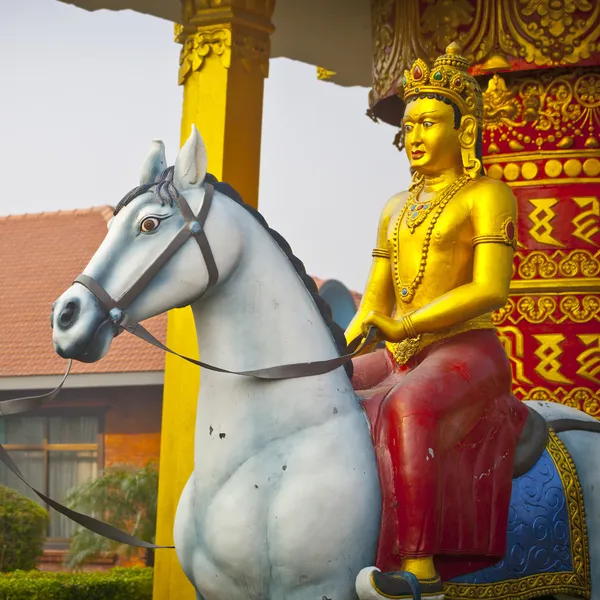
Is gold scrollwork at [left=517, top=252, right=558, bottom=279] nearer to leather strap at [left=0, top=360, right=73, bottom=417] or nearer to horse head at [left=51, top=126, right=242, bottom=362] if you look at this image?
horse head at [left=51, top=126, right=242, bottom=362]

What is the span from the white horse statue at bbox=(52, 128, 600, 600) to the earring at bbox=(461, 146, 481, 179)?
759mm

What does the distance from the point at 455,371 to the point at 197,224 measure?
939 mm

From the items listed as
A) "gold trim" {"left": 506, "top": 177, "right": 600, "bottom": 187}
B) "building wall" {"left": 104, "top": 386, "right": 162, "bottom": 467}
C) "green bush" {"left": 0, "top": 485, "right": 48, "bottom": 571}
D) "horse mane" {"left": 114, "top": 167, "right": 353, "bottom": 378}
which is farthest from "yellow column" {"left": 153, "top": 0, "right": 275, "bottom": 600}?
"building wall" {"left": 104, "top": 386, "right": 162, "bottom": 467}

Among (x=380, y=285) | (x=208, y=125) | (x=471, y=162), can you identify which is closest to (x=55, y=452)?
(x=208, y=125)

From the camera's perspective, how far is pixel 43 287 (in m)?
16.3

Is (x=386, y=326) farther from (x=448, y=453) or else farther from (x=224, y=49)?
(x=224, y=49)

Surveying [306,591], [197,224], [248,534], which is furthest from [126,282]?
[306,591]

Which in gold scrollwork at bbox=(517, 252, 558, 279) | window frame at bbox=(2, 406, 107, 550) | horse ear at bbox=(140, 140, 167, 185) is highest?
gold scrollwork at bbox=(517, 252, 558, 279)

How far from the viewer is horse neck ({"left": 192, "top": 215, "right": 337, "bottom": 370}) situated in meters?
3.65

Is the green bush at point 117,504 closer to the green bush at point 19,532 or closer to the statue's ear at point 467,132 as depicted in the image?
the green bush at point 19,532

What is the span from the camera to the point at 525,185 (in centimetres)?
673

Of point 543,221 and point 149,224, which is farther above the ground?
point 543,221

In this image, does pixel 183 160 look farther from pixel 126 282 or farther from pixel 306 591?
pixel 306 591

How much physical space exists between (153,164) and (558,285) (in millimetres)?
3452
